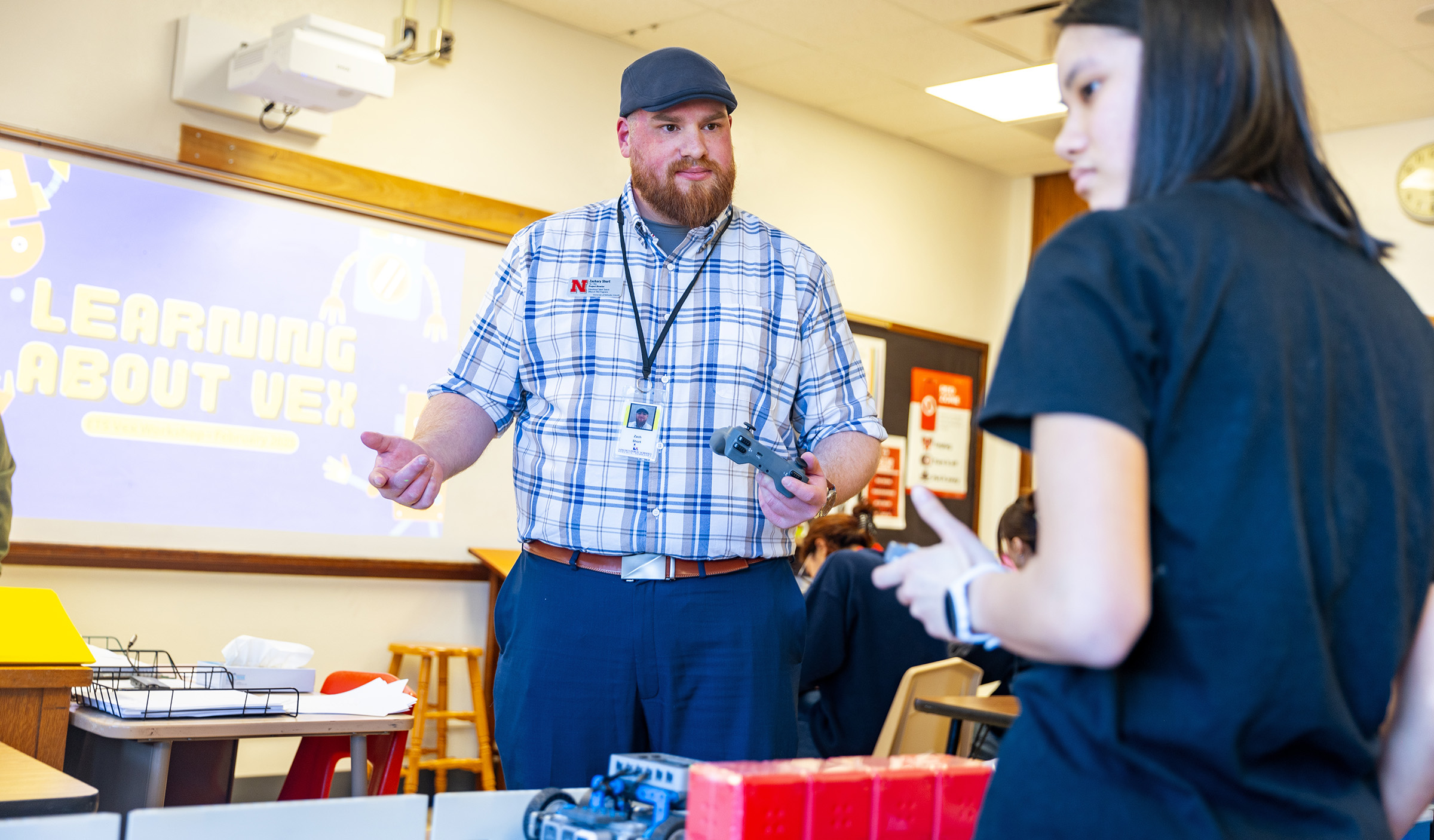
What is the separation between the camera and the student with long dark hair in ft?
2.65

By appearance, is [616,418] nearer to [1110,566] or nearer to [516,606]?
[516,606]

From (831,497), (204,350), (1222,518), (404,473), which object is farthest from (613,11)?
(1222,518)

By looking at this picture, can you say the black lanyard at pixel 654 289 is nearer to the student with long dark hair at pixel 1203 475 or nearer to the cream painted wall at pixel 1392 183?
the student with long dark hair at pixel 1203 475

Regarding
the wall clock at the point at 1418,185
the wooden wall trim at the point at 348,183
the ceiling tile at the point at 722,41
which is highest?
the ceiling tile at the point at 722,41

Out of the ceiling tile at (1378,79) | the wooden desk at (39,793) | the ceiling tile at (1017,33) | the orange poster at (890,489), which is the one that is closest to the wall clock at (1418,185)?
the ceiling tile at (1378,79)

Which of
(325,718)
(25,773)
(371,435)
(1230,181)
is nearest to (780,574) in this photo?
(371,435)

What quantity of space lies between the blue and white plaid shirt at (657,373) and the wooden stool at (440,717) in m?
2.58

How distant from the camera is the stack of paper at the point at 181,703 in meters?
2.08

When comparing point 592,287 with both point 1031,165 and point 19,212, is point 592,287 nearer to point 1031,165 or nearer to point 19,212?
point 19,212

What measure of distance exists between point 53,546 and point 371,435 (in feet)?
8.82

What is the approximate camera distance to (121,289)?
3934 millimetres

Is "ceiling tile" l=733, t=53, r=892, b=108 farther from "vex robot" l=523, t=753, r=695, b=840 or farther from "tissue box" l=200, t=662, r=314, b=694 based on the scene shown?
"vex robot" l=523, t=753, r=695, b=840

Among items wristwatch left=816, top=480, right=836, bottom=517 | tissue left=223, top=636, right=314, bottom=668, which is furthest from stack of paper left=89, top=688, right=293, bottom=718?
wristwatch left=816, top=480, right=836, bottom=517

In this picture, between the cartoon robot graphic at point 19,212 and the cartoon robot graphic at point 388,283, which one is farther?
the cartoon robot graphic at point 388,283
